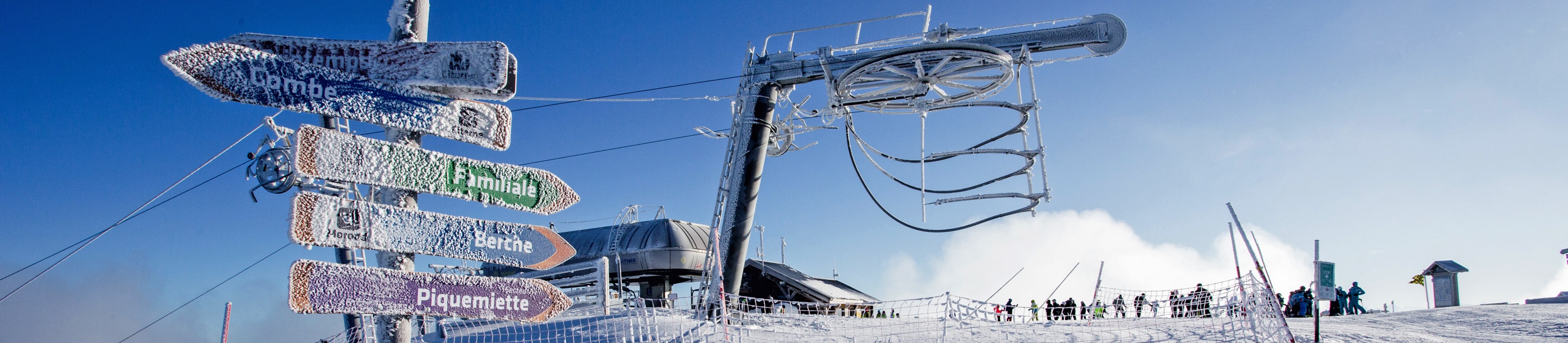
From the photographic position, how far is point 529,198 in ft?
17.4

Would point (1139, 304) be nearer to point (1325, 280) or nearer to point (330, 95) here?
point (1325, 280)

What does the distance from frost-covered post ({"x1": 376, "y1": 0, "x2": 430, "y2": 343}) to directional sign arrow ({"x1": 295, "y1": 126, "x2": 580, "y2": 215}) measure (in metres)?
0.13

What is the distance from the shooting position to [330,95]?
4.51 meters

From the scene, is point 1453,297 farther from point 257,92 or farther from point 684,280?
point 257,92

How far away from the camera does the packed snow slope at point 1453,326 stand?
12641mm

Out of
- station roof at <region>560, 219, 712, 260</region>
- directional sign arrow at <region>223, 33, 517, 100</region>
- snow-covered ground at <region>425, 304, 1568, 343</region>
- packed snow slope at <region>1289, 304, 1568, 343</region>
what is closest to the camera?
directional sign arrow at <region>223, 33, 517, 100</region>

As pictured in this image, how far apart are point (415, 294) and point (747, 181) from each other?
30.8ft

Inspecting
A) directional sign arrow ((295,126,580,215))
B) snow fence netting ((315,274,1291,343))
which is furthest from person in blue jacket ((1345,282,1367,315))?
directional sign arrow ((295,126,580,215))

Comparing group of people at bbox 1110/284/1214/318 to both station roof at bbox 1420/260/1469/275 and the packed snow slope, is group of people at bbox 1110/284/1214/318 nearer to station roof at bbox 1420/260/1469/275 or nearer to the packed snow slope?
the packed snow slope

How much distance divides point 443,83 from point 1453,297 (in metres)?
24.0

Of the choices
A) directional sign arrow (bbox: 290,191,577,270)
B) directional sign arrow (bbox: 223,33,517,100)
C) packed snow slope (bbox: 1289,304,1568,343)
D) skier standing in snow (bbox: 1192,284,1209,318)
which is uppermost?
directional sign arrow (bbox: 223,33,517,100)

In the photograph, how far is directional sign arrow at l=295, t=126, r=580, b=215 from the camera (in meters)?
4.30

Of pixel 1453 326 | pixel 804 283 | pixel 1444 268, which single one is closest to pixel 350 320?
pixel 804 283

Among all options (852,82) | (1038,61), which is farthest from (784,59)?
(1038,61)
